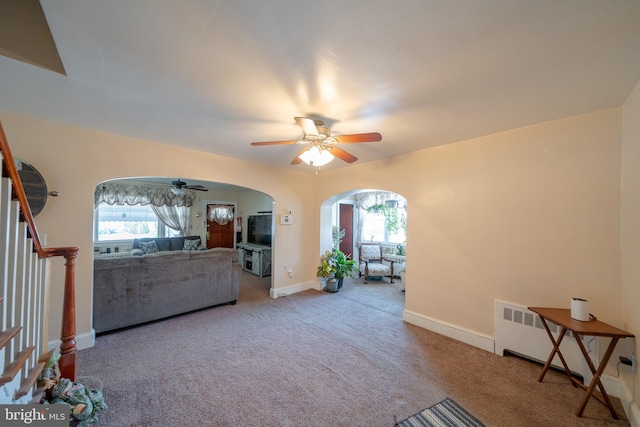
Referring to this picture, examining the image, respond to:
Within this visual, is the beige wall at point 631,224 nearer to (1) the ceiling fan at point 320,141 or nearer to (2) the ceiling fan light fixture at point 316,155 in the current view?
(1) the ceiling fan at point 320,141

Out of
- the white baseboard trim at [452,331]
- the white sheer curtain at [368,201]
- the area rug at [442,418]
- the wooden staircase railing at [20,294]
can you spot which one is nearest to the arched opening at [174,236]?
the wooden staircase railing at [20,294]

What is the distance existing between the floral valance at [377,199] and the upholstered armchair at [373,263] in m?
1.12

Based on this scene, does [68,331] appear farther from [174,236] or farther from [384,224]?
[384,224]

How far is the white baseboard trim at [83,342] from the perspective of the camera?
2514 mm

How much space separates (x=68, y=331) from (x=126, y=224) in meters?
5.52

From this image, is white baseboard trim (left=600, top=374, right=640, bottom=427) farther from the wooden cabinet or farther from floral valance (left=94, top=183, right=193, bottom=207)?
floral valance (left=94, top=183, right=193, bottom=207)

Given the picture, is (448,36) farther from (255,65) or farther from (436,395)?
(436,395)

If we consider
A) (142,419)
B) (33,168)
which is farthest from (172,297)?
(33,168)

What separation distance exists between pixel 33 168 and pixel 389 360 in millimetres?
4070

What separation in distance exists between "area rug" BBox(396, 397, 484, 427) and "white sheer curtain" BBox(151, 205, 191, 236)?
7.12m

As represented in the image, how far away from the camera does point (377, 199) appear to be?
630 cm

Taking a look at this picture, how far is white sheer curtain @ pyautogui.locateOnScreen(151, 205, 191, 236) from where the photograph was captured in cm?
669

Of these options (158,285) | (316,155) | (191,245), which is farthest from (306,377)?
(191,245)

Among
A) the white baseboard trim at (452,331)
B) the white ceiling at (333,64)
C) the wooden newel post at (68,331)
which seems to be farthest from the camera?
the white baseboard trim at (452,331)
